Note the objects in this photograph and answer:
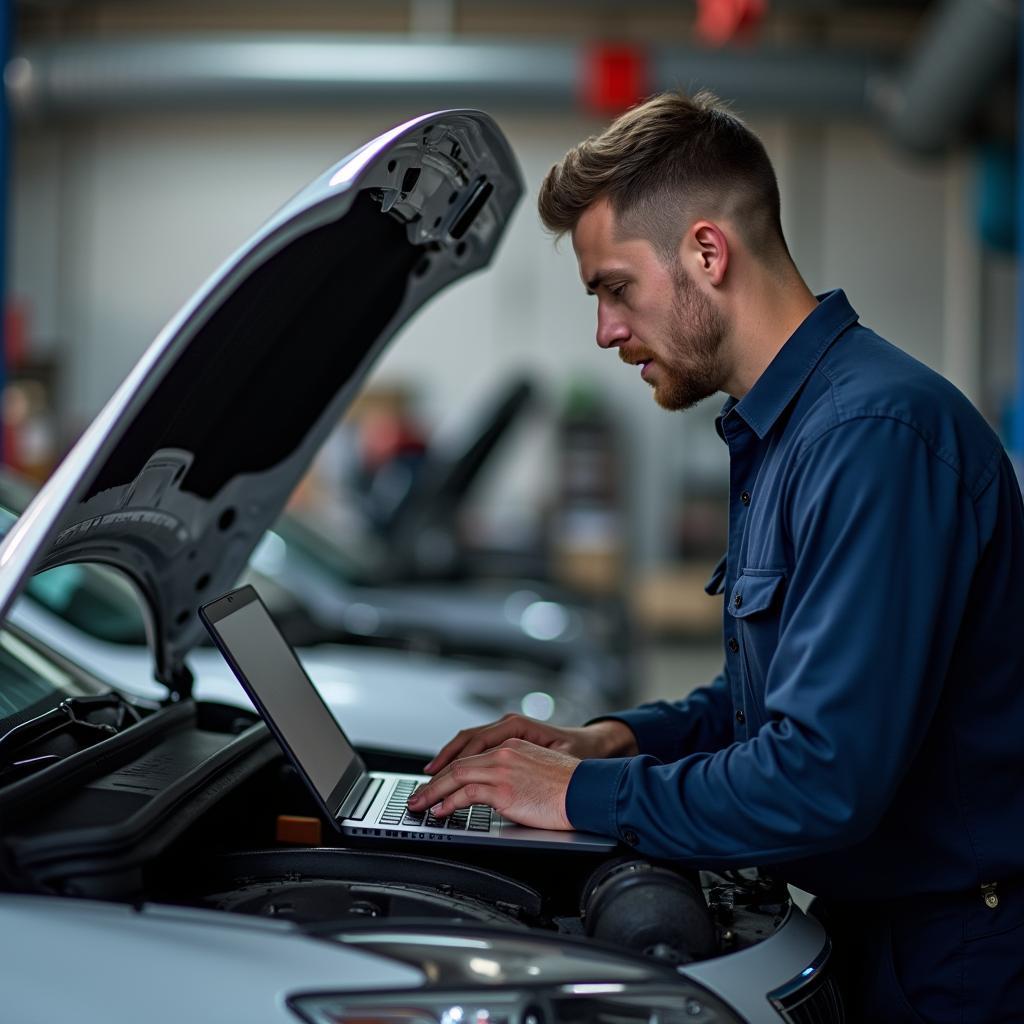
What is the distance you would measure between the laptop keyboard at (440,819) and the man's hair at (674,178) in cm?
78

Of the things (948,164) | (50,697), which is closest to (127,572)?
(50,697)

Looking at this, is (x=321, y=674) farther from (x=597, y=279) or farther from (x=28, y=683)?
(x=597, y=279)

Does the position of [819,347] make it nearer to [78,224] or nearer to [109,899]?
[109,899]

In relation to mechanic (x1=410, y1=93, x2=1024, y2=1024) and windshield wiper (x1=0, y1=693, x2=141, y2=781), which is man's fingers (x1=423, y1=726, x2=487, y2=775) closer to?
mechanic (x1=410, y1=93, x2=1024, y2=1024)

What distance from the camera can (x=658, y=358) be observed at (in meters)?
1.67

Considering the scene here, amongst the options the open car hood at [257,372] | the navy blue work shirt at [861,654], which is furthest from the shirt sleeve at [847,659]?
the open car hood at [257,372]

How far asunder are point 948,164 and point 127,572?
1106cm

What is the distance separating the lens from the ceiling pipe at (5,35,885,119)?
9531 millimetres

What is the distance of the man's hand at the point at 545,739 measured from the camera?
6.00 ft

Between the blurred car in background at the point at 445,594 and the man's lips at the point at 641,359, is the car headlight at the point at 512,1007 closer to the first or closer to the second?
the man's lips at the point at 641,359

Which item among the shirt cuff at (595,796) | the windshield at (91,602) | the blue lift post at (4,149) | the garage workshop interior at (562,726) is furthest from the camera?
the blue lift post at (4,149)

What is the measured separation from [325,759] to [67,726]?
37 centimetres

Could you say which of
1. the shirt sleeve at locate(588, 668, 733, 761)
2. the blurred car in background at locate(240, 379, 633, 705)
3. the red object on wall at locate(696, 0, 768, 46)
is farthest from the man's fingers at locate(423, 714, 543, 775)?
the red object on wall at locate(696, 0, 768, 46)

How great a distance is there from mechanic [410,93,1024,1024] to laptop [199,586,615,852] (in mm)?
42
